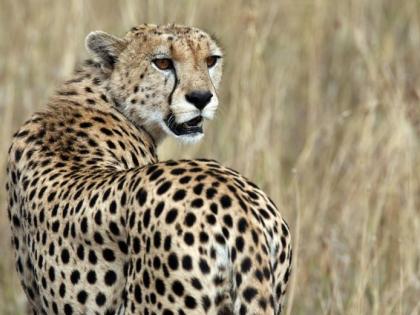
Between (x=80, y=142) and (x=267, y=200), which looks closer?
(x=267, y=200)

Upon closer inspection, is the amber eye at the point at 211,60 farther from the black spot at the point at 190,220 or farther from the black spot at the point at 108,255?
the black spot at the point at 190,220

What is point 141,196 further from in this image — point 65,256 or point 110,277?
point 65,256

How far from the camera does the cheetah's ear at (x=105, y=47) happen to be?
3.90 m

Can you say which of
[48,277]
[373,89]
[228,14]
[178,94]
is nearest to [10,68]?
[228,14]

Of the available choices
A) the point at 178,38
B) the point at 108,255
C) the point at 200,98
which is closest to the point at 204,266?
the point at 108,255

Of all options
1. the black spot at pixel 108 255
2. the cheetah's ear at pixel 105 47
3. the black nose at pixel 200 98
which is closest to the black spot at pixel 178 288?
the black spot at pixel 108 255

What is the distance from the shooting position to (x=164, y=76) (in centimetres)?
367

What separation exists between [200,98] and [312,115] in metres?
2.35

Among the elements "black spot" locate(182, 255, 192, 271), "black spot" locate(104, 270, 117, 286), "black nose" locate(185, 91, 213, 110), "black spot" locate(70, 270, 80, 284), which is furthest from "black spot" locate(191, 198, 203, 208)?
"black nose" locate(185, 91, 213, 110)

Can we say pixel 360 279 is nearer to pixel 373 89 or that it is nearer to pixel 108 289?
pixel 108 289

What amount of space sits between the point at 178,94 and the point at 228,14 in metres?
2.79

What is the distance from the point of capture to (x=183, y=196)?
2.65m

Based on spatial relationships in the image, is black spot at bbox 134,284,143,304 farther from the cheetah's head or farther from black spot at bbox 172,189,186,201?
the cheetah's head

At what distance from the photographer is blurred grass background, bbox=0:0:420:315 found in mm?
4574
